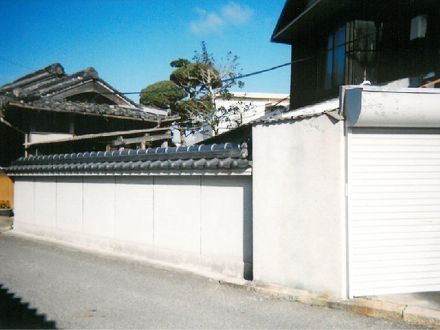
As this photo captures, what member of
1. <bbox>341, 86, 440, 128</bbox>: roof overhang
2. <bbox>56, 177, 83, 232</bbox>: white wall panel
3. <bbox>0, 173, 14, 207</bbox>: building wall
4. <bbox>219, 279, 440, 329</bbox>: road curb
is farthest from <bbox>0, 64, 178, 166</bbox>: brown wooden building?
<bbox>341, 86, 440, 128</bbox>: roof overhang

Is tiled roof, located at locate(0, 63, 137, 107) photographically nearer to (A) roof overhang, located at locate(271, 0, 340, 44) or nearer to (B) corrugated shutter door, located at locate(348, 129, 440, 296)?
(A) roof overhang, located at locate(271, 0, 340, 44)

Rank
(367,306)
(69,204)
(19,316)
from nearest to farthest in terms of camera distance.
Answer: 1. (367,306)
2. (19,316)
3. (69,204)

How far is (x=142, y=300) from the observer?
6223 mm

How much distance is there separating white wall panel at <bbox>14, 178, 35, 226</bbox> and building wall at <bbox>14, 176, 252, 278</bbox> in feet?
2.95

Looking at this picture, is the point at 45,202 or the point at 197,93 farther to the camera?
the point at 197,93

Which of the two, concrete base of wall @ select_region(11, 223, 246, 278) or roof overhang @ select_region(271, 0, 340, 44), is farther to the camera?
roof overhang @ select_region(271, 0, 340, 44)

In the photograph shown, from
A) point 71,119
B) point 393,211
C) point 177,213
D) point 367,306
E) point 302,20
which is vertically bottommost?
point 367,306

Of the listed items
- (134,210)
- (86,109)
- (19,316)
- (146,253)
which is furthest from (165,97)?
(19,316)

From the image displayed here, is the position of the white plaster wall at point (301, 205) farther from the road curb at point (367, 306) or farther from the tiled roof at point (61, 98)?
the tiled roof at point (61, 98)

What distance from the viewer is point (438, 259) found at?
19.8 ft

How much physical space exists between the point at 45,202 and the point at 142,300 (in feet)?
27.0

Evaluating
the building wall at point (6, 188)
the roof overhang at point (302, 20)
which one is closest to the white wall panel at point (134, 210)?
the roof overhang at point (302, 20)

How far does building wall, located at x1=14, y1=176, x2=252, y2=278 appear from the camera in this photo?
7.39m

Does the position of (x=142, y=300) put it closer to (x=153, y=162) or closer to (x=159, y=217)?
(x=159, y=217)
